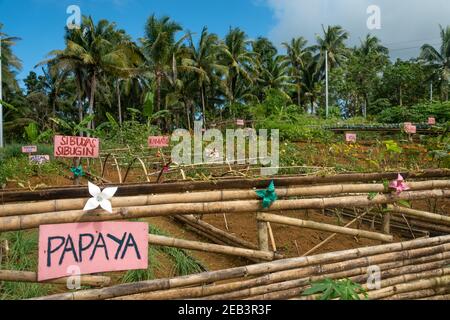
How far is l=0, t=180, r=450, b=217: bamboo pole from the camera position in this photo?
5.37 feet

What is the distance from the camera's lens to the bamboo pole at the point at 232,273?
165cm

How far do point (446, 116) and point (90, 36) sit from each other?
17.4 m

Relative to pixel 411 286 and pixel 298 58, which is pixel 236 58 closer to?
pixel 298 58

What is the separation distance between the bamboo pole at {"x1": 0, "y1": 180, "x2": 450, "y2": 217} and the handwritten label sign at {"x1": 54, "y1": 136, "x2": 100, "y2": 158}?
2323 millimetres

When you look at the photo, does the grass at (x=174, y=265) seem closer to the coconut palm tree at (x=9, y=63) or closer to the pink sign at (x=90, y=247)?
the pink sign at (x=90, y=247)

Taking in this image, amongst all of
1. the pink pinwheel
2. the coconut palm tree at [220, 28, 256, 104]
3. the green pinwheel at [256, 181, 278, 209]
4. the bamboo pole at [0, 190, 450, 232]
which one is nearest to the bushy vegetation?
the coconut palm tree at [220, 28, 256, 104]

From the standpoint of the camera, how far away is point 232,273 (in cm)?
187

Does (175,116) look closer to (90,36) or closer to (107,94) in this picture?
(107,94)

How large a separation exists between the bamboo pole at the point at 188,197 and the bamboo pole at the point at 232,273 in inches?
14.6

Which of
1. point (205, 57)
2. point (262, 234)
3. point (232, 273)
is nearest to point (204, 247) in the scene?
point (232, 273)

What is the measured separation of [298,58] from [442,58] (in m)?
10.5

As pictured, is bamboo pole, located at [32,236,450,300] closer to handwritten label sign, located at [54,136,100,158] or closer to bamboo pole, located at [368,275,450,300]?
bamboo pole, located at [368,275,450,300]

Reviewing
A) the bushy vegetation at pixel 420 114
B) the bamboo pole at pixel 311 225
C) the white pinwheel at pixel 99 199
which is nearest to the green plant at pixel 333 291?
the bamboo pole at pixel 311 225

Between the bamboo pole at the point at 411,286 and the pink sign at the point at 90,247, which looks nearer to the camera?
the pink sign at the point at 90,247
